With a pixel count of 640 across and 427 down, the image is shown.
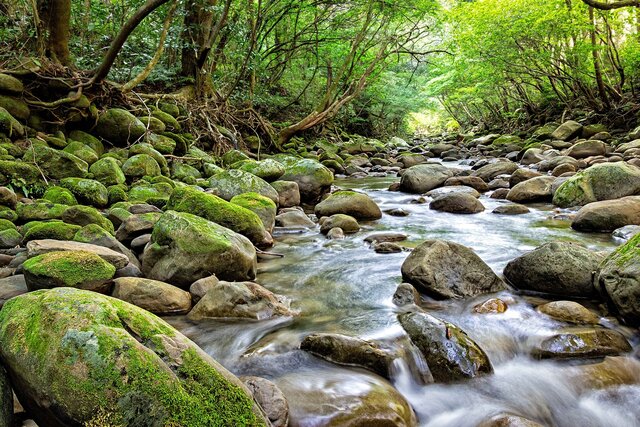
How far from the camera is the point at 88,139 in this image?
7.84 m

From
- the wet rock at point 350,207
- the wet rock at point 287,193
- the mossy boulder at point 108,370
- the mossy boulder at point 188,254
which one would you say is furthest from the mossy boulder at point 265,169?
the mossy boulder at point 108,370

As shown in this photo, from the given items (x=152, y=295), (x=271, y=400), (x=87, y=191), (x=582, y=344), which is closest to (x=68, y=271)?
(x=152, y=295)

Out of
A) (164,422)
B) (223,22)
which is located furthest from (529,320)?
(223,22)

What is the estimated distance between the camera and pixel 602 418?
2.52 m

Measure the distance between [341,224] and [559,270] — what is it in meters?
3.30

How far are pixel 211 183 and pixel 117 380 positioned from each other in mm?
5797

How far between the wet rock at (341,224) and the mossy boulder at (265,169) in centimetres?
198

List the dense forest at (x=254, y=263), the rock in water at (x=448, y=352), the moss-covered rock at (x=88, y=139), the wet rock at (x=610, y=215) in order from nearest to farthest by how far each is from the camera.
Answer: the dense forest at (x=254, y=263), the rock in water at (x=448, y=352), the wet rock at (x=610, y=215), the moss-covered rock at (x=88, y=139)

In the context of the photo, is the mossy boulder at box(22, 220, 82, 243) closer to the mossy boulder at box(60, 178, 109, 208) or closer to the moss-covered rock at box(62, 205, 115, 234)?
the moss-covered rock at box(62, 205, 115, 234)

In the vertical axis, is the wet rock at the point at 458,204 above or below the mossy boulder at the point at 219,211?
below

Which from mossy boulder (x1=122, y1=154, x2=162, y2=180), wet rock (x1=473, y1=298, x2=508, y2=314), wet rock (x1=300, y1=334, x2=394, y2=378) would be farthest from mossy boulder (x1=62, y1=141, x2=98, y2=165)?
wet rock (x1=473, y1=298, x2=508, y2=314)

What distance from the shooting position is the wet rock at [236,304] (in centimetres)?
347

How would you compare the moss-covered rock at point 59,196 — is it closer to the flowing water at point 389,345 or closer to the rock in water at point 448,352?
the flowing water at point 389,345

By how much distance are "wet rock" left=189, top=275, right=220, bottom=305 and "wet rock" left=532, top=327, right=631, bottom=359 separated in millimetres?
2643
